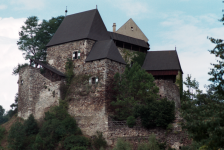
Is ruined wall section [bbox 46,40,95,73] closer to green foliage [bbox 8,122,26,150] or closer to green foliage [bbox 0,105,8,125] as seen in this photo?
green foliage [bbox 8,122,26,150]

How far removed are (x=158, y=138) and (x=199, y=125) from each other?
11149mm

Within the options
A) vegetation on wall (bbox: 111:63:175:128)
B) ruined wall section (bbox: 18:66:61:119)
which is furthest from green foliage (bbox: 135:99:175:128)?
ruined wall section (bbox: 18:66:61:119)

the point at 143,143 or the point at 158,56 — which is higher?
the point at 158,56

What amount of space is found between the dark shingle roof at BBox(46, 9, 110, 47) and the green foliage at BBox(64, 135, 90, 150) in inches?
437

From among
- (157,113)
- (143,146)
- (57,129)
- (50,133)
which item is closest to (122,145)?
(143,146)

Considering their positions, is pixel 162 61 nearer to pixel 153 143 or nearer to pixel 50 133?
pixel 50 133

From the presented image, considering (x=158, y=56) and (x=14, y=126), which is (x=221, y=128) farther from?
(x=158, y=56)

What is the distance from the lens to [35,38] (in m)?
50.1

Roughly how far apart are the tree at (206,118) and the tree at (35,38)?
28.9m

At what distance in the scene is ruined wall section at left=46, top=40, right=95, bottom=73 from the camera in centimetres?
4100

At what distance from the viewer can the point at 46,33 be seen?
5103 cm

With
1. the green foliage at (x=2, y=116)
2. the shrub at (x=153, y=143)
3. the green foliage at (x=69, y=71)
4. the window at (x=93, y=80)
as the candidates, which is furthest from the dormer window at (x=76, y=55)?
the green foliage at (x=2, y=116)

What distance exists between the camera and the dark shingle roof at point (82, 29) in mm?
42250

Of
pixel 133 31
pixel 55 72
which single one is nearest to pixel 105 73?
pixel 55 72
